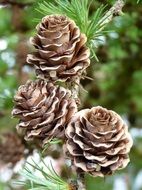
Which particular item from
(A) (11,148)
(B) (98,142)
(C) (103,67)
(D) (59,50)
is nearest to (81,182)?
(B) (98,142)

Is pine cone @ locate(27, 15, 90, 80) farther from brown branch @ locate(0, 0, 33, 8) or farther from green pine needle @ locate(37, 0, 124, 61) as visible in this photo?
brown branch @ locate(0, 0, 33, 8)

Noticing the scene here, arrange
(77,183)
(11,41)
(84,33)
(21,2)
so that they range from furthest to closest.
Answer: (11,41) < (21,2) < (84,33) < (77,183)

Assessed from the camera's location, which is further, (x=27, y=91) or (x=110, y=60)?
(x=110, y=60)

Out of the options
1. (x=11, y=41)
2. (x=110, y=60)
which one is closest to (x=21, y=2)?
(x=11, y=41)

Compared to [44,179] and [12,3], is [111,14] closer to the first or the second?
[44,179]

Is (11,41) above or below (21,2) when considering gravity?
below

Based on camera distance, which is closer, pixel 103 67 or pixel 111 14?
pixel 111 14

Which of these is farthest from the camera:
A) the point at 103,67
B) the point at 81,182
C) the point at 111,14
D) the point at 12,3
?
the point at 103,67

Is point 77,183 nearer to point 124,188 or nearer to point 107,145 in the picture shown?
point 107,145
